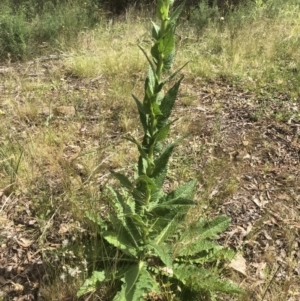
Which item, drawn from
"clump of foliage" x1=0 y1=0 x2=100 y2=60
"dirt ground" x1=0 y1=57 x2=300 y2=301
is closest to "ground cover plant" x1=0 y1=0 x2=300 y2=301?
"dirt ground" x1=0 y1=57 x2=300 y2=301

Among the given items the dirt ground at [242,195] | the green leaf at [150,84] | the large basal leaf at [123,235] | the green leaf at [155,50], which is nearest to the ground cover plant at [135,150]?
the dirt ground at [242,195]

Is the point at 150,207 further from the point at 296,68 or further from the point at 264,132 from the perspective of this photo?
the point at 296,68

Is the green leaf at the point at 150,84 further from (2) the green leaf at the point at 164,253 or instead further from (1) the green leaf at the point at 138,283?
(1) the green leaf at the point at 138,283

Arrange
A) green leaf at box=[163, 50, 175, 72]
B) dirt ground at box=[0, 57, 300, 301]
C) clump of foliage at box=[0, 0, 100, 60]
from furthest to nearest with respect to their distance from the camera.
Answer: clump of foliage at box=[0, 0, 100, 60] → dirt ground at box=[0, 57, 300, 301] → green leaf at box=[163, 50, 175, 72]

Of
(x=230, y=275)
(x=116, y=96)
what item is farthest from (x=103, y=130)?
(x=230, y=275)

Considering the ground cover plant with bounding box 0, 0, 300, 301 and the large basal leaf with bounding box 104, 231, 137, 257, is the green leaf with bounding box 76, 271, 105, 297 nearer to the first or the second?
the ground cover plant with bounding box 0, 0, 300, 301

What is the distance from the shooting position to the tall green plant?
5.89 ft

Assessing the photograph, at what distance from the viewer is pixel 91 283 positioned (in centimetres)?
201

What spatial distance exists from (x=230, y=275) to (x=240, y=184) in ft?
2.99

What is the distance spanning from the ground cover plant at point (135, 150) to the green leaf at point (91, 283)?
7cm

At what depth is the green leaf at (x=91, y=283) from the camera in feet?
6.51

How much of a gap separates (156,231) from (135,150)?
1323 millimetres

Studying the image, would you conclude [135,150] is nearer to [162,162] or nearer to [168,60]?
[162,162]

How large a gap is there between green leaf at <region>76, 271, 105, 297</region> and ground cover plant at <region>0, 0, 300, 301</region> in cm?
7
